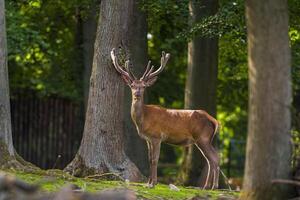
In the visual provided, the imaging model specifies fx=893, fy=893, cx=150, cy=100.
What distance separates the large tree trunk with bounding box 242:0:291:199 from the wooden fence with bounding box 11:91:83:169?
53.5 ft

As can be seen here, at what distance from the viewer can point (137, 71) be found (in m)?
18.6

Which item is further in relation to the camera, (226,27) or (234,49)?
(234,49)

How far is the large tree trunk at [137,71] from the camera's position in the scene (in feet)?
61.4

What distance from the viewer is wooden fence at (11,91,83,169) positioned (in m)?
25.7

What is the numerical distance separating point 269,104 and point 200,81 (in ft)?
31.7

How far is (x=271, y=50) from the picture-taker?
963 cm

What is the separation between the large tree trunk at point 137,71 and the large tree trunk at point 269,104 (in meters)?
8.90

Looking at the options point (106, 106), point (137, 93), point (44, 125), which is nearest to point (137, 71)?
point (106, 106)

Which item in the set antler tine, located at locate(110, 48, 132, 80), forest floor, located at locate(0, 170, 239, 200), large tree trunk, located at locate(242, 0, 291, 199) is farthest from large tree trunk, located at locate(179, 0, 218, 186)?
large tree trunk, located at locate(242, 0, 291, 199)

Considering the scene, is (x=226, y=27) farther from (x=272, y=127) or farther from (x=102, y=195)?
(x=102, y=195)

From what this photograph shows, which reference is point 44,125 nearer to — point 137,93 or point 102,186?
point 137,93

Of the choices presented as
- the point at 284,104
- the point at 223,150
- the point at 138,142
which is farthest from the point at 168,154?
the point at 284,104

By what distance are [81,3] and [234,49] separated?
11.8 feet

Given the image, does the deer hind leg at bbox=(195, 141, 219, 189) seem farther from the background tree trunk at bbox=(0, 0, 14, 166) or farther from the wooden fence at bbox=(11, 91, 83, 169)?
the wooden fence at bbox=(11, 91, 83, 169)
